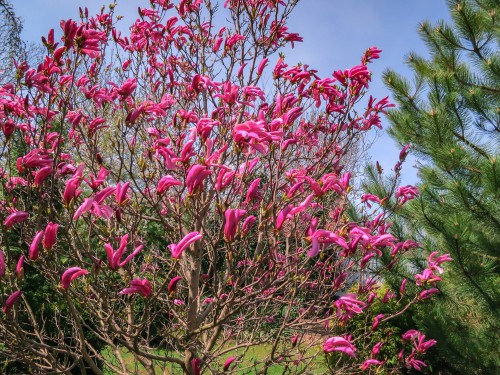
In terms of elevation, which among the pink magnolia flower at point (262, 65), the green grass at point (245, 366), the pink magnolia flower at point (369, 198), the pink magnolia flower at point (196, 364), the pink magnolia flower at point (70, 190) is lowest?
the green grass at point (245, 366)

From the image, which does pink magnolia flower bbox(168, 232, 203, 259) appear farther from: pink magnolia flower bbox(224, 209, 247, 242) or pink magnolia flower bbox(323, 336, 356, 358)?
pink magnolia flower bbox(323, 336, 356, 358)

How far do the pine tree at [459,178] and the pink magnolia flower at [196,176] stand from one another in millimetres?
2842

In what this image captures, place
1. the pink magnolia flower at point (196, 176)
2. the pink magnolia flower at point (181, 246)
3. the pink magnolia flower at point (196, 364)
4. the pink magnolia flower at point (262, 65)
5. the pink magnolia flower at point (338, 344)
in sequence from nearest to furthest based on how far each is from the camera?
the pink magnolia flower at point (181, 246), the pink magnolia flower at point (196, 176), the pink magnolia flower at point (338, 344), the pink magnolia flower at point (196, 364), the pink magnolia flower at point (262, 65)

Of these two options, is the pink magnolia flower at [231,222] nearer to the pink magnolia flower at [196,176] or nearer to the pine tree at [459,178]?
the pink magnolia flower at [196,176]

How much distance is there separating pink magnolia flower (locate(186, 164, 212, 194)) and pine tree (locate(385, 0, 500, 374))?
2842 mm

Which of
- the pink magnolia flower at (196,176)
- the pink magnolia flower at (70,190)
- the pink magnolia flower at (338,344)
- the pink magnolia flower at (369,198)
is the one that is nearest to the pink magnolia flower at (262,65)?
the pink magnolia flower at (369,198)

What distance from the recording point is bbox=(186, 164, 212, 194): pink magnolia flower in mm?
1947

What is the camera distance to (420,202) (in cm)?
468

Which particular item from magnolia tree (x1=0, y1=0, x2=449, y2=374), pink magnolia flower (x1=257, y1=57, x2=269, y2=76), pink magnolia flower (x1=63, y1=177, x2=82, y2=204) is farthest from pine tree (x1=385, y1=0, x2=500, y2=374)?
pink magnolia flower (x1=63, y1=177, x2=82, y2=204)

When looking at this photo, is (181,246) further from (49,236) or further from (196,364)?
(196,364)

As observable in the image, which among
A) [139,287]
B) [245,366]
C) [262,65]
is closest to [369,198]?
[262,65]

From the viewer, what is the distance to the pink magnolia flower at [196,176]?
1947 millimetres

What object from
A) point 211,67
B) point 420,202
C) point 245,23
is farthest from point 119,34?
point 420,202

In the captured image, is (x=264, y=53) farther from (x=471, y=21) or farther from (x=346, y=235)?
(x=471, y=21)
